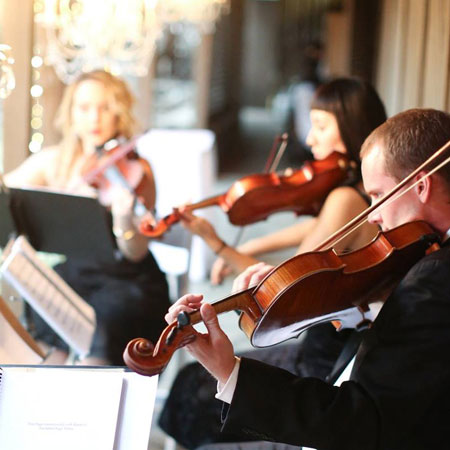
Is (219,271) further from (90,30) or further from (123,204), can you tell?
(90,30)

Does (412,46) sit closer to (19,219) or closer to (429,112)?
(19,219)

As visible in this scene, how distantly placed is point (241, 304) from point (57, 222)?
127 centimetres

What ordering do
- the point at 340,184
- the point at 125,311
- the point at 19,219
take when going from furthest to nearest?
the point at 125,311 → the point at 19,219 → the point at 340,184

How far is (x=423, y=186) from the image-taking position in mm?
1321

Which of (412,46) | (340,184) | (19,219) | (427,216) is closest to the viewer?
(427,216)

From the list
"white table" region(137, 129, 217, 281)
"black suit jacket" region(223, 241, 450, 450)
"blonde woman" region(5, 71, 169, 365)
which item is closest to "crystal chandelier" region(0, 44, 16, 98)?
"blonde woman" region(5, 71, 169, 365)

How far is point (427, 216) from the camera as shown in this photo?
53.4 inches

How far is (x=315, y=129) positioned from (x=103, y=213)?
64cm

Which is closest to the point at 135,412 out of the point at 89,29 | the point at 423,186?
the point at 423,186

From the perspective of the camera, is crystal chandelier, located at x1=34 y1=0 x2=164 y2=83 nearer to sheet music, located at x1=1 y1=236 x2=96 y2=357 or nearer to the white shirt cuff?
sheet music, located at x1=1 y1=236 x2=96 y2=357

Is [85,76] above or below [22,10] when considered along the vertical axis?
below

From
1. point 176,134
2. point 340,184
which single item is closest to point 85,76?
point 340,184

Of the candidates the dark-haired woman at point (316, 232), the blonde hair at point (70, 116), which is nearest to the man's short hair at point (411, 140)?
the dark-haired woman at point (316, 232)

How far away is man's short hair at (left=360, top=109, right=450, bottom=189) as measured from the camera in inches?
52.9
